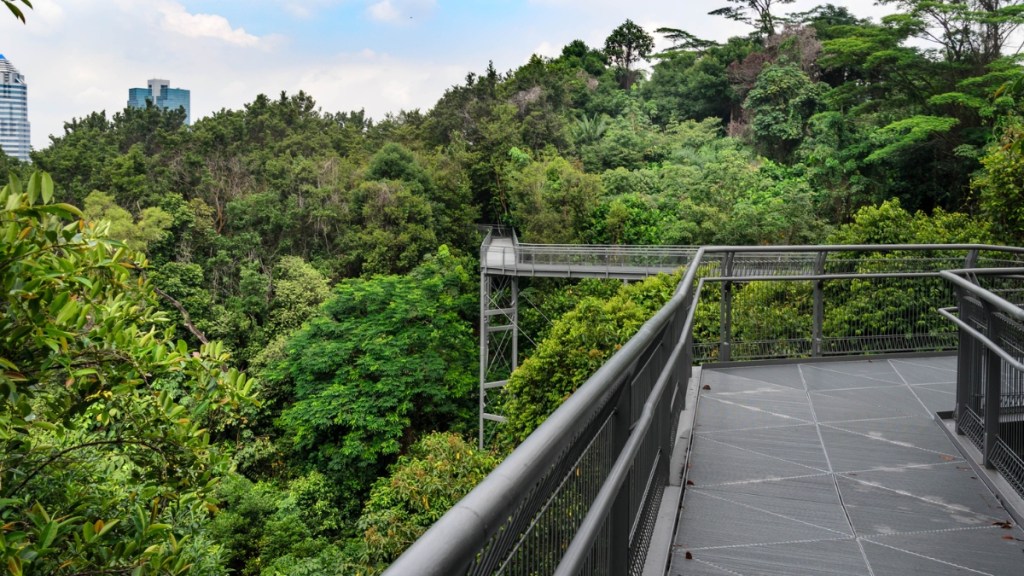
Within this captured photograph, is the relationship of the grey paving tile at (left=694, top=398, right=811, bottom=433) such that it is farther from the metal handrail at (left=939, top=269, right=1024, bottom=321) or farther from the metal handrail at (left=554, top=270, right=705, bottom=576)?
the metal handrail at (left=554, top=270, right=705, bottom=576)

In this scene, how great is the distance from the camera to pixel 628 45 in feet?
200

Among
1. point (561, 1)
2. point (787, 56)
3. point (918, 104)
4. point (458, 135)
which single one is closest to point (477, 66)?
point (458, 135)

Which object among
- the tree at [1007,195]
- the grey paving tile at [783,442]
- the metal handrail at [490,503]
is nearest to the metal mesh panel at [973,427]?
the grey paving tile at [783,442]

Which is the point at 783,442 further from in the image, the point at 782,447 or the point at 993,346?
the point at 993,346

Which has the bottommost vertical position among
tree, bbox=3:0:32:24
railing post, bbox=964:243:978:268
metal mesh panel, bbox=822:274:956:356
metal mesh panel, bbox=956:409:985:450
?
metal mesh panel, bbox=956:409:985:450

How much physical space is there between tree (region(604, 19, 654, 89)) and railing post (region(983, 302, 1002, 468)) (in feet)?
192

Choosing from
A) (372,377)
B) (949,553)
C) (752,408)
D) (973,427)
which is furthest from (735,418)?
(372,377)

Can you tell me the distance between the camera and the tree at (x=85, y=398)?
279 cm

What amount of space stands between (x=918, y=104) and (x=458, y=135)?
75.2ft

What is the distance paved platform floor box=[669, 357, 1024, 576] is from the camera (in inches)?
119

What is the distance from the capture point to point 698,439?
457cm

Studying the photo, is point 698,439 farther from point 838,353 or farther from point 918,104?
point 918,104

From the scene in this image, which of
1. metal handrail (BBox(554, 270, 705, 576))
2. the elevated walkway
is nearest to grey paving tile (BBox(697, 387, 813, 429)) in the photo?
metal handrail (BBox(554, 270, 705, 576))

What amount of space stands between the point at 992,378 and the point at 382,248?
99.3 ft
